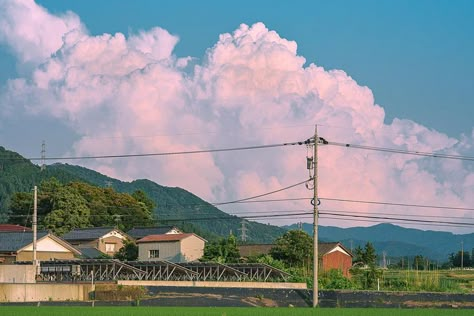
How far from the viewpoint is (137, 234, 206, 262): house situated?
58.2 metres

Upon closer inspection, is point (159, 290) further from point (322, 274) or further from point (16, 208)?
point (16, 208)

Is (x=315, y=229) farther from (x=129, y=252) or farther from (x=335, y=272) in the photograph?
(x=129, y=252)

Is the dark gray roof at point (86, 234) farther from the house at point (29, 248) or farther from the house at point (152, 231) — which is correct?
the house at point (29, 248)

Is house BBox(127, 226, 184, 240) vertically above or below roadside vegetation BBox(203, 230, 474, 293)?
above

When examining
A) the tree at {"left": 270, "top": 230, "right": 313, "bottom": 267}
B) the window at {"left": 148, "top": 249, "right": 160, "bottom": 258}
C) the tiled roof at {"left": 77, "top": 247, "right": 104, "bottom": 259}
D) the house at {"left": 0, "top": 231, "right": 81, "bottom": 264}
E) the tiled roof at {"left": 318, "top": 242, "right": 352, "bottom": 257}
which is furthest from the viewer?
the tiled roof at {"left": 77, "top": 247, "right": 104, "bottom": 259}

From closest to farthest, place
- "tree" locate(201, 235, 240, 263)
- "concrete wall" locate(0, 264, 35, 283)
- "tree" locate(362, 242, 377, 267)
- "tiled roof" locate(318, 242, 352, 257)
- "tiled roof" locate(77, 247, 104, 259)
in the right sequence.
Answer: "concrete wall" locate(0, 264, 35, 283) < "tree" locate(201, 235, 240, 263) < "tiled roof" locate(318, 242, 352, 257) < "tiled roof" locate(77, 247, 104, 259) < "tree" locate(362, 242, 377, 267)

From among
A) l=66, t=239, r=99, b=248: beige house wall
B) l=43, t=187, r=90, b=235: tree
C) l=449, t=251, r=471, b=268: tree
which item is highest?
l=43, t=187, r=90, b=235: tree

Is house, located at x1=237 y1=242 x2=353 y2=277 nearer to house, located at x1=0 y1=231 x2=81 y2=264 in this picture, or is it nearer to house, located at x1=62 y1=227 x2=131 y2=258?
house, located at x1=62 y1=227 x2=131 y2=258

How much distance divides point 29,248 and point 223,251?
1303cm

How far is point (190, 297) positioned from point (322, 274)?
16.5 m

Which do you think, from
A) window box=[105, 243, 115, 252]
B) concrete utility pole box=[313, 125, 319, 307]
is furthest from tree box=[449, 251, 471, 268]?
concrete utility pole box=[313, 125, 319, 307]

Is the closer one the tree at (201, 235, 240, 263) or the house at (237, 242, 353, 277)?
the tree at (201, 235, 240, 263)

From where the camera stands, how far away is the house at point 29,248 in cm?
5428

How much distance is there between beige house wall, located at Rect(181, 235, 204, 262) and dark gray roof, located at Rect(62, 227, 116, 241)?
1103 centimetres
